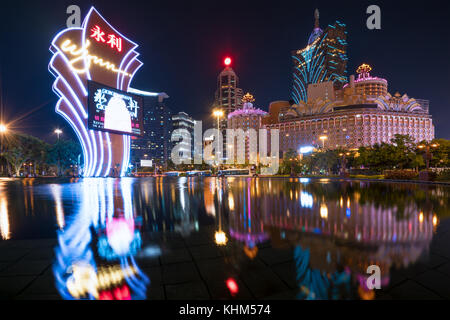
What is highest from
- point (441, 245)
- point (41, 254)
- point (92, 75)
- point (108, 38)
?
point (108, 38)

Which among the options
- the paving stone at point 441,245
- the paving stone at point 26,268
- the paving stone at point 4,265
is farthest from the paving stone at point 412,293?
the paving stone at point 4,265

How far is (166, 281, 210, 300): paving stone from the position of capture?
2570mm

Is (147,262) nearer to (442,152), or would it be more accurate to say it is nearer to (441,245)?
(441,245)

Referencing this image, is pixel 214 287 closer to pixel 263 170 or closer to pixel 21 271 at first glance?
pixel 21 271

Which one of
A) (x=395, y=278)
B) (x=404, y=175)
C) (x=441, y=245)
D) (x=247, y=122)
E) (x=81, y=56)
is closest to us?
(x=395, y=278)

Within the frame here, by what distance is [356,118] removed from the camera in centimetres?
11500

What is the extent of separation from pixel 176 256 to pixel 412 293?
3.28 m

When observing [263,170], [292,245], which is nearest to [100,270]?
[292,245]

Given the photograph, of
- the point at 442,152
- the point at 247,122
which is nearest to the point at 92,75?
the point at 442,152

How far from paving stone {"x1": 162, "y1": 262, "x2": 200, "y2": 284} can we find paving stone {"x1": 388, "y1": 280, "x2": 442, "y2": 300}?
2445mm

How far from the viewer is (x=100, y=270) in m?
3.24

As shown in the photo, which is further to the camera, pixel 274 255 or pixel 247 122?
pixel 247 122

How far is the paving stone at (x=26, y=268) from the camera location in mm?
3146

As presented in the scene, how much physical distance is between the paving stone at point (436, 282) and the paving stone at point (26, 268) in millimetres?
5296
